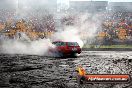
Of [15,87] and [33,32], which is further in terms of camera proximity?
[33,32]

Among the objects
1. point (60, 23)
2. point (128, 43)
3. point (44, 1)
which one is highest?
point (44, 1)

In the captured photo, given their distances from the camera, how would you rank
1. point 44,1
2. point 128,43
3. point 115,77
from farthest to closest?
point 128,43, point 44,1, point 115,77

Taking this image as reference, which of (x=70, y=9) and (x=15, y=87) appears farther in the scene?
(x=70, y=9)

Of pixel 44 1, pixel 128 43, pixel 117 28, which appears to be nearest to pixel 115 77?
pixel 44 1

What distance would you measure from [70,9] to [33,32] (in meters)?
10.4

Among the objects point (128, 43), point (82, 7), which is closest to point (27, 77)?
point (128, 43)

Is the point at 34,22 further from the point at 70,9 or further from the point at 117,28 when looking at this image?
the point at 117,28

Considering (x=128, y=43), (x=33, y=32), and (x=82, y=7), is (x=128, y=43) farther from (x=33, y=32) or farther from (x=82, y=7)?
(x=33, y=32)

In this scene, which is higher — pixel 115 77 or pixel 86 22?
pixel 115 77

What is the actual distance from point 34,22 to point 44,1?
765 inches

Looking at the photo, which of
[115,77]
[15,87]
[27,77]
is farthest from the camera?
[27,77]

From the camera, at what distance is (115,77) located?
38.0 ft

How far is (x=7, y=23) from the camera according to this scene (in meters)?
69.9

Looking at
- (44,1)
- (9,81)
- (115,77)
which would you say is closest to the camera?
(115,77)
